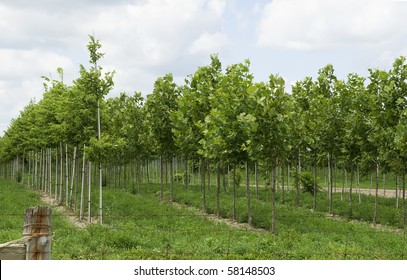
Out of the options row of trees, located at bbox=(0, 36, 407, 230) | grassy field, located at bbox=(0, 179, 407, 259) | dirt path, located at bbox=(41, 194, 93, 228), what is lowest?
dirt path, located at bbox=(41, 194, 93, 228)

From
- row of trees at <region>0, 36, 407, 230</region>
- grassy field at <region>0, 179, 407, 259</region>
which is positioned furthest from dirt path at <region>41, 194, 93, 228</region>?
row of trees at <region>0, 36, 407, 230</region>

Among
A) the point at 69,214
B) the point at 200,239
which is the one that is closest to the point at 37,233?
the point at 200,239

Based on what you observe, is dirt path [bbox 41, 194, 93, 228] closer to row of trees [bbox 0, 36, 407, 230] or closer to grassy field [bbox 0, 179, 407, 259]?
grassy field [bbox 0, 179, 407, 259]

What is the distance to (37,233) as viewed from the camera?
6.53 metres

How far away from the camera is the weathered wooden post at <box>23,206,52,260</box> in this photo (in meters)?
6.43

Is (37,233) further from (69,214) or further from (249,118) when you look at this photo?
(69,214)

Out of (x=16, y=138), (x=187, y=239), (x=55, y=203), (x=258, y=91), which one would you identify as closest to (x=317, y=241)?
(x=187, y=239)

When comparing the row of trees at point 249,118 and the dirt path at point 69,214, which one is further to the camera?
the dirt path at point 69,214

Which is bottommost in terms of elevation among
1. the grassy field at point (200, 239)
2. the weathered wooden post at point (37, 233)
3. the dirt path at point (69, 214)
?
the dirt path at point (69, 214)

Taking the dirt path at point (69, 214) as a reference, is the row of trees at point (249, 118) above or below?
above

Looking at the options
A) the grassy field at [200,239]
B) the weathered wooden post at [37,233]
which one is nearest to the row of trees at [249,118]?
the grassy field at [200,239]

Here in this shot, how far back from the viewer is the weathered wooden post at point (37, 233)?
643 centimetres

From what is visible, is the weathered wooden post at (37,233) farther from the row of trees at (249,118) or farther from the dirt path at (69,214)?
the row of trees at (249,118)
